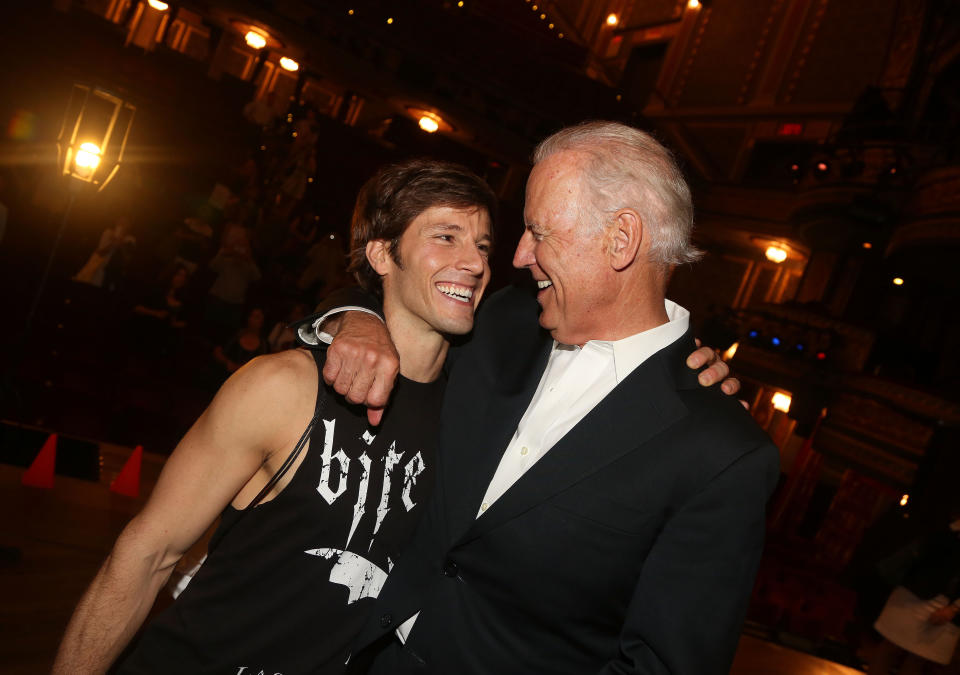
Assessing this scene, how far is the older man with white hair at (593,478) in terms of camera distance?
1.32 metres

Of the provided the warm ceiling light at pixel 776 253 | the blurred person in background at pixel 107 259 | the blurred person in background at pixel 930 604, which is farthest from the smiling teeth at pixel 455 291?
the warm ceiling light at pixel 776 253

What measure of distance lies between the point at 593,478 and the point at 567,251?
0.61 meters

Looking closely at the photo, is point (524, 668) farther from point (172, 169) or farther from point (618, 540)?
point (172, 169)

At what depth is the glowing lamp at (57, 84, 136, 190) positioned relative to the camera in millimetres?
4707

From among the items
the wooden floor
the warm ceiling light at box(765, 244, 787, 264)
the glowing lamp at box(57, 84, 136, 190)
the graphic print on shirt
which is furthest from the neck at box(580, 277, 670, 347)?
the warm ceiling light at box(765, 244, 787, 264)

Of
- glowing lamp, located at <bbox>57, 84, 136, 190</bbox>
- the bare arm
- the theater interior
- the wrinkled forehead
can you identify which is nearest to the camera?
the bare arm

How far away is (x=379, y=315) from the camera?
72.9 inches

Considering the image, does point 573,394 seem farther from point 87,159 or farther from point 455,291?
point 87,159

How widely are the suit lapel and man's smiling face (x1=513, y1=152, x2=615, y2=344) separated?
243 millimetres

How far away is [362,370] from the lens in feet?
4.82

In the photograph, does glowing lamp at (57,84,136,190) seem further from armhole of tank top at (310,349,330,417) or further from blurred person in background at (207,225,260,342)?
armhole of tank top at (310,349,330,417)

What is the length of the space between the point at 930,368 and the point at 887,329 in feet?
3.08

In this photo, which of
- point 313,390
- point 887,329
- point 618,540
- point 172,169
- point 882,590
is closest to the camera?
point 618,540

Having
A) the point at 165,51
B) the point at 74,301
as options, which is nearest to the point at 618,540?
the point at 74,301
